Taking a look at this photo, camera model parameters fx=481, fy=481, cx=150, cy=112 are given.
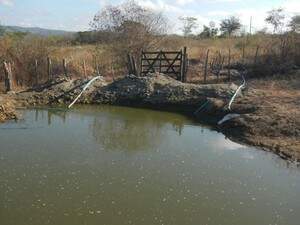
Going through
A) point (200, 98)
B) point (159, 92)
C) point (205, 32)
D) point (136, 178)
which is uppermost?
point (205, 32)

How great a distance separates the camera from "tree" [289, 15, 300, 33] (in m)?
29.3

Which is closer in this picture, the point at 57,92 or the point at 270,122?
the point at 270,122

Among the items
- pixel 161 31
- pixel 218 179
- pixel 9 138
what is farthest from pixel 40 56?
pixel 218 179

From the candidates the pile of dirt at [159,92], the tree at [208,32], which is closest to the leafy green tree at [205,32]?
the tree at [208,32]

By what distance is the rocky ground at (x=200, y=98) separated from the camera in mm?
15195

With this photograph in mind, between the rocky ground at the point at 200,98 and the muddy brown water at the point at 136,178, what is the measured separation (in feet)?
4.32

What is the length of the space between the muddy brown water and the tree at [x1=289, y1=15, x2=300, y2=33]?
16.2m

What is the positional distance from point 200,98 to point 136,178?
9443 millimetres

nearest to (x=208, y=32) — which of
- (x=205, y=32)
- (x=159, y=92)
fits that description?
(x=205, y=32)

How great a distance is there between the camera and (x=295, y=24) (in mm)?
30344

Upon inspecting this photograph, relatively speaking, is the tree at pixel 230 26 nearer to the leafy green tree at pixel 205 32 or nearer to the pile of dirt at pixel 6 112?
the leafy green tree at pixel 205 32

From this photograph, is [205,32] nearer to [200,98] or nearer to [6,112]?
[200,98]

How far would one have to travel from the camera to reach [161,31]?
28.4 metres

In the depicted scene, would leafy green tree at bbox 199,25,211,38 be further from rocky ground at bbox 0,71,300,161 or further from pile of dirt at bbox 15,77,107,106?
pile of dirt at bbox 15,77,107,106
